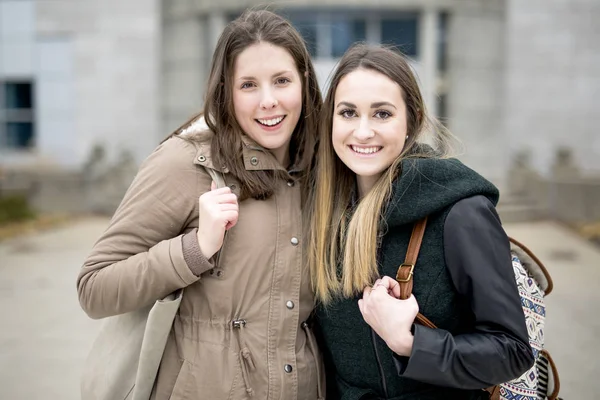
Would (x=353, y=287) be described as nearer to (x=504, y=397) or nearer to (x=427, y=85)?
(x=504, y=397)

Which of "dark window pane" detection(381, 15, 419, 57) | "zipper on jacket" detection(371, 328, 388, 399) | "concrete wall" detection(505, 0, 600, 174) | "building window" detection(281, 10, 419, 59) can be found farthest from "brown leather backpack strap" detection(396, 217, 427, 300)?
"concrete wall" detection(505, 0, 600, 174)

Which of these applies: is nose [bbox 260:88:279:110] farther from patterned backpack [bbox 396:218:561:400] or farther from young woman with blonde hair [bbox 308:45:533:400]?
patterned backpack [bbox 396:218:561:400]

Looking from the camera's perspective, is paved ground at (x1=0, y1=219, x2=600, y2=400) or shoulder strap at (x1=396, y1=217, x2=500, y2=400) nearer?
shoulder strap at (x1=396, y1=217, x2=500, y2=400)

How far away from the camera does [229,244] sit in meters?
2.38

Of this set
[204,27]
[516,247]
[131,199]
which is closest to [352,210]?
[516,247]

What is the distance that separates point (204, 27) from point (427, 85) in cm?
648

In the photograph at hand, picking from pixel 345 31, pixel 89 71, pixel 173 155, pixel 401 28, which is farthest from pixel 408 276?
pixel 89 71

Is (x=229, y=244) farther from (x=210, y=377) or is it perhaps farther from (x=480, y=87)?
(x=480, y=87)

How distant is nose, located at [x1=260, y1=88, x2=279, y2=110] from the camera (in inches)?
97.8

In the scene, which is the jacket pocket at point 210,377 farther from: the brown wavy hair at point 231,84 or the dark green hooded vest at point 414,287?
the brown wavy hair at point 231,84

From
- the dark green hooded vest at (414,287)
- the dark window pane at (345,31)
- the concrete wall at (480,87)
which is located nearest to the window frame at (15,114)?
the dark window pane at (345,31)

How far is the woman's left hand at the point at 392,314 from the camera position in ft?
6.72

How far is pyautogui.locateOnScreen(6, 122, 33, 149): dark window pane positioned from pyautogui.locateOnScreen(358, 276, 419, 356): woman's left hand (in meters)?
19.5

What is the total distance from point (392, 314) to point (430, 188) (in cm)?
46
